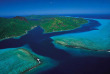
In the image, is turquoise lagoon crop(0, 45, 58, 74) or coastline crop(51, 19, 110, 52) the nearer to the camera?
turquoise lagoon crop(0, 45, 58, 74)

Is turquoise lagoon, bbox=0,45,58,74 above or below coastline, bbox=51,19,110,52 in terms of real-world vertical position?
below

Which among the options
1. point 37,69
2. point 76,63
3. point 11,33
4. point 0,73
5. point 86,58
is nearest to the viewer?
point 0,73

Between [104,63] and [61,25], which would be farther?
[61,25]

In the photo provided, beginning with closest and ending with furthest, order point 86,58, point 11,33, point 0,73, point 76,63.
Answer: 1. point 0,73
2. point 76,63
3. point 86,58
4. point 11,33

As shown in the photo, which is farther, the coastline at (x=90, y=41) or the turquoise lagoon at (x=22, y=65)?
the coastline at (x=90, y=41)

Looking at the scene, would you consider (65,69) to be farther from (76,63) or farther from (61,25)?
(61,25)

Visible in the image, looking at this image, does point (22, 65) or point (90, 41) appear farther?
point (90, 41)

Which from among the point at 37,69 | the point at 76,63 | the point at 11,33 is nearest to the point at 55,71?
the point at 37,69

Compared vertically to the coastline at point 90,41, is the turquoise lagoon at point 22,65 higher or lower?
lower

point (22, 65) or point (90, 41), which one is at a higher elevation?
point (90, 41)

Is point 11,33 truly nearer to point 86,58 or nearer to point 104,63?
point 86,58
